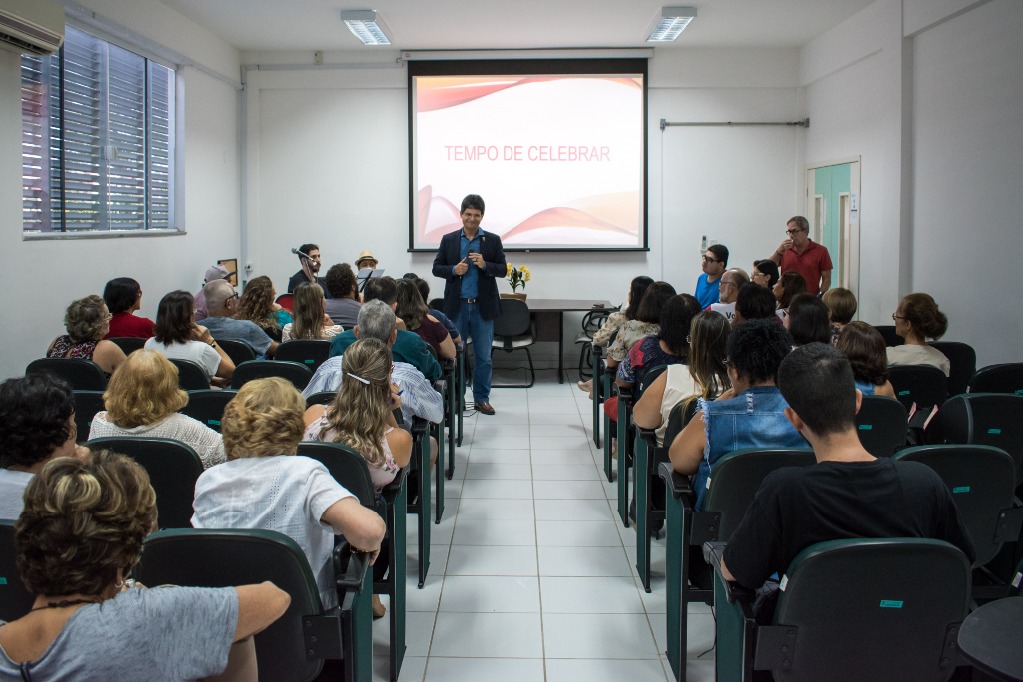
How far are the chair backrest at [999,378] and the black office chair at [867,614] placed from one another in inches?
99.8

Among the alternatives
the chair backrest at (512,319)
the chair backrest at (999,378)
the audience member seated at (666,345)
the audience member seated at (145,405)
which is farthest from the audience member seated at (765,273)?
the audience member seated at (145,405)

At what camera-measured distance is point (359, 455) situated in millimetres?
2535

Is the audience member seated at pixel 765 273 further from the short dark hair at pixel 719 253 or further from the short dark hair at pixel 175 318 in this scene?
the short dark hair at pixel 175 318

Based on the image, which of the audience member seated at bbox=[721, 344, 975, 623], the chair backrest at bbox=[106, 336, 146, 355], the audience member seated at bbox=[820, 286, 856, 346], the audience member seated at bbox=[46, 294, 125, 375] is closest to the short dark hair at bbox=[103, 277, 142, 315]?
the chair backrest at bbox=[106, 336, 146, 355]

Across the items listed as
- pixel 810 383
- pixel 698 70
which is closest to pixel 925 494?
pixel 810 383

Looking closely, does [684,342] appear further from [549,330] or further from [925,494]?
[549,330]

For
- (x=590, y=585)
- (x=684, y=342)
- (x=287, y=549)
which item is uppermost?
(x=684, y=342)

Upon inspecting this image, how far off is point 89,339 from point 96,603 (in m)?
3.12

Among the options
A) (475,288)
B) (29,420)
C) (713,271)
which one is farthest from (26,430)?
(713,271)

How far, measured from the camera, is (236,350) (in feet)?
15.2

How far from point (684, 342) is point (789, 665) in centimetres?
215

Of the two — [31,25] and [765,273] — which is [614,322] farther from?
[31,25]

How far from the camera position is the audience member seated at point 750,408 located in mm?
2547

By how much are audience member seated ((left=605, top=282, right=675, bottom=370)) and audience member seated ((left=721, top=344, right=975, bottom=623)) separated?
8.80ft
